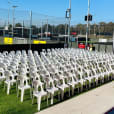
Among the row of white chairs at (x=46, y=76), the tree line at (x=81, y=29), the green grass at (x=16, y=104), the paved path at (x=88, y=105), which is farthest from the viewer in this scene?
the tree line at (x=81, y=29)

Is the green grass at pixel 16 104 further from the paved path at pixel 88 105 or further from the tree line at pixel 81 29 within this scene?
the tree line at pixel 81 29

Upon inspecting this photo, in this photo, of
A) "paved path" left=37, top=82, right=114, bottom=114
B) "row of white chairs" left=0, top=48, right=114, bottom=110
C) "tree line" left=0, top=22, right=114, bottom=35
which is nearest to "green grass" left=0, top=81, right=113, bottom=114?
"row of white chairs" left=0, top=48, right=114, bottom=110

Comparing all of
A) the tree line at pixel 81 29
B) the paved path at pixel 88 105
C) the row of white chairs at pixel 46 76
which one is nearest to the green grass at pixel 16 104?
the row of white chairs at pixel 46 76

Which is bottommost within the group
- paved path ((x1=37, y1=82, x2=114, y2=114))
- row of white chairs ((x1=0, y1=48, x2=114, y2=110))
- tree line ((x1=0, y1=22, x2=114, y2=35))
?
paved path ((x1=37, y1=82, x2=114, y2=114))

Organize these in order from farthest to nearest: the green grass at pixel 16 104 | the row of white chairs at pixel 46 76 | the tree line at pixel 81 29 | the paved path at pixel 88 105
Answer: the tree line at pixel 81 29, the row of white chairs at pixel 46 76, the green grass at pixel 16 104, the paved path at pixel 88 105

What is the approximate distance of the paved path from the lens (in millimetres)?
4449

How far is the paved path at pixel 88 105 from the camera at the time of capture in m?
4.45

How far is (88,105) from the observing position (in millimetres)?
4875

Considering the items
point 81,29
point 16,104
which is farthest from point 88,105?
point 81,29

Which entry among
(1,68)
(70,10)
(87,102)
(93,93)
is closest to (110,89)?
(93,93)

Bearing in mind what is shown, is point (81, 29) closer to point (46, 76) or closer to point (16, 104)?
point (46, 76)

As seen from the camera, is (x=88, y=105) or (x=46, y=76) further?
(x=46, y=76)

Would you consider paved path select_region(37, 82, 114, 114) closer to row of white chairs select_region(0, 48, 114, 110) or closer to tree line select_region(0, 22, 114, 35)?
row of white chairs select_region(0, 48, 114, 110)

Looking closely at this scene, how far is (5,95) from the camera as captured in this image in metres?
5.80
